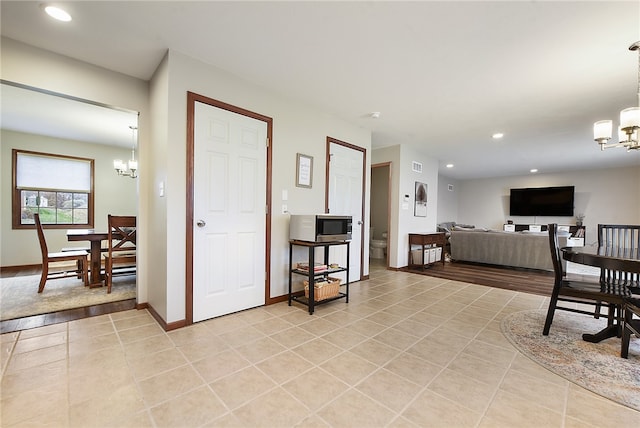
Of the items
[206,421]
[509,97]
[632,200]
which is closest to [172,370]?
[206,421]

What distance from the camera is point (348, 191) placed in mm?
4031

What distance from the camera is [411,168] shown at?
5.55 meters

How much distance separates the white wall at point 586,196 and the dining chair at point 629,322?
6.76 meters

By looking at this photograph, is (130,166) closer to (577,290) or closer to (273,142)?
(273,142)

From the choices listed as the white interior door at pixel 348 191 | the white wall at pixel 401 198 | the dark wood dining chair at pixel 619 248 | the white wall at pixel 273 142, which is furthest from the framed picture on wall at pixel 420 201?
the dark wood dining chair at pixel 619 248

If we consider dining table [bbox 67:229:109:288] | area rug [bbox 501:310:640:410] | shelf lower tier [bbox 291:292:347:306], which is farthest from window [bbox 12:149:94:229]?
area rug [bbox 501:310:640:410]

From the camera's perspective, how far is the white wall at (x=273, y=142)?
7.79ft

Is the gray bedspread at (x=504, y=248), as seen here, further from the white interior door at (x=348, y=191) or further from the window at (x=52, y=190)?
the window at (x=52, y=190)

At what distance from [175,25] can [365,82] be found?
183 centimetres

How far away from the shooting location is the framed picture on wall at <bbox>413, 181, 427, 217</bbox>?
569cm

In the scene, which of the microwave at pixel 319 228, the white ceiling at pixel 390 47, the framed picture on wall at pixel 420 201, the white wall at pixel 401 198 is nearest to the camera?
the white ceiling at pixel 390 47

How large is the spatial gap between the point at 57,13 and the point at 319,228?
2.69 m

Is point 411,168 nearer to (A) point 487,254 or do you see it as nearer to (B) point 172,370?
(A) point 487,254

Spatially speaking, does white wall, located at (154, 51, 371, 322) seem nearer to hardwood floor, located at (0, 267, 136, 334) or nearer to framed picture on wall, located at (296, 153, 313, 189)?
framed picture on wall, located at (296, 153, 313, 189)
